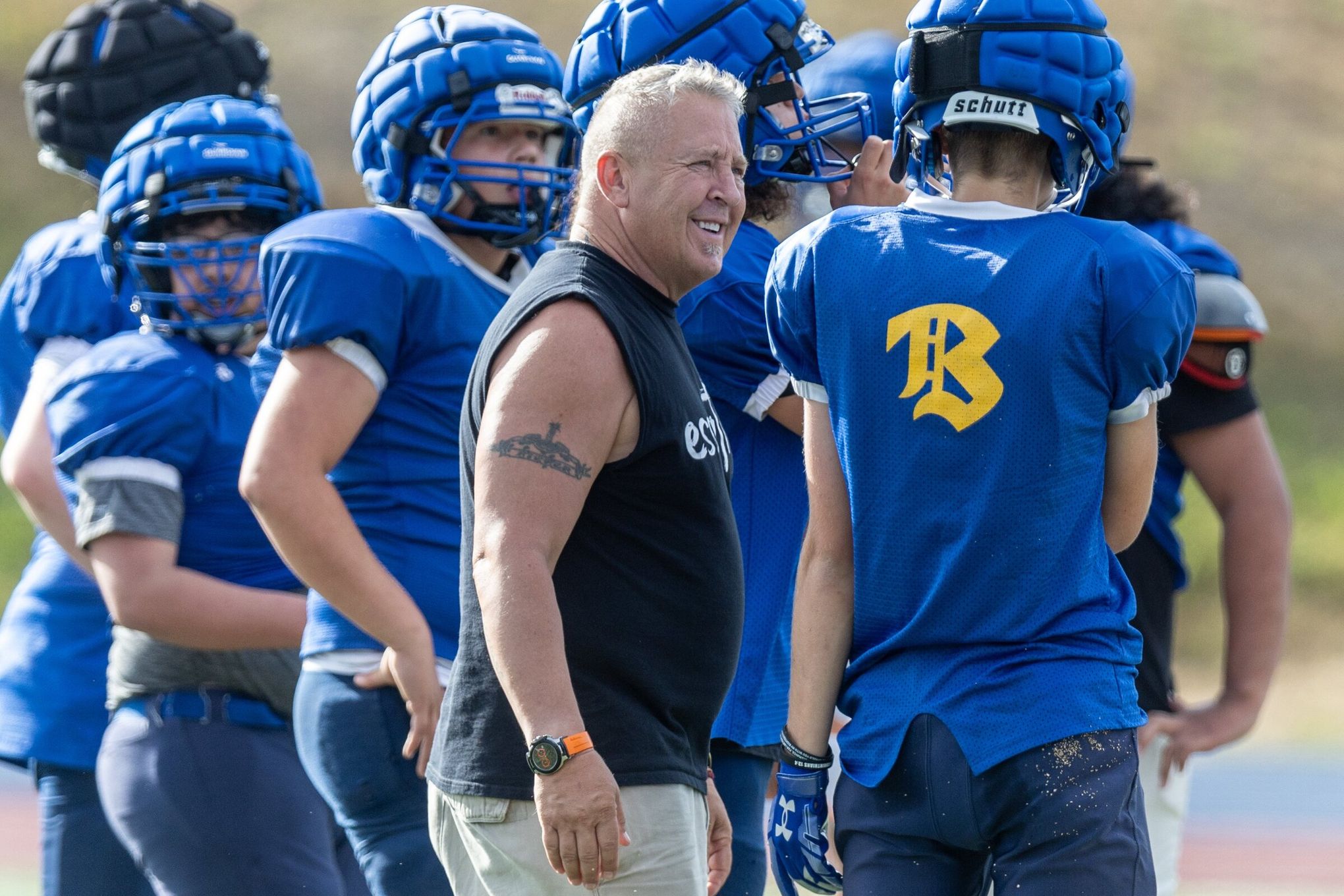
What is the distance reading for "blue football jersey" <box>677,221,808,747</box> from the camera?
3199 mm

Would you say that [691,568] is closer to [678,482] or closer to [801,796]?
[678,482]

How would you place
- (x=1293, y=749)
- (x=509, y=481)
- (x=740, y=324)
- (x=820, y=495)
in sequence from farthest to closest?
(x=1293, y=749), (x=740, y=324), (x=820, y=495), (x=509, y=481)

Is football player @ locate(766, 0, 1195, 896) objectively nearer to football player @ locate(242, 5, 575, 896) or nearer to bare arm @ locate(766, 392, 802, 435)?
bare arm @ locate(766, 392, 802, 435)

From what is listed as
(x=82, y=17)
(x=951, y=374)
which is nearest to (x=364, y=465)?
(x=951, y=374)

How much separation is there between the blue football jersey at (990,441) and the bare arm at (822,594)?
5 centimetres

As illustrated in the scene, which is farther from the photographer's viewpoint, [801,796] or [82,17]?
[82,17]

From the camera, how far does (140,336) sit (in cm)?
372

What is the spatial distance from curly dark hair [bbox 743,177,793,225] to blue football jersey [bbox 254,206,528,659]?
510 millimetres

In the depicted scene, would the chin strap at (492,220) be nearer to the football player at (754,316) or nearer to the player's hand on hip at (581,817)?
the football player at (754,316)

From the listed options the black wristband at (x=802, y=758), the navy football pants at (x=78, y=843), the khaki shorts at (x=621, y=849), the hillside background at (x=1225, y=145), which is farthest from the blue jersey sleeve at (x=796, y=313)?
the hillside background at (x=1225, y=145)

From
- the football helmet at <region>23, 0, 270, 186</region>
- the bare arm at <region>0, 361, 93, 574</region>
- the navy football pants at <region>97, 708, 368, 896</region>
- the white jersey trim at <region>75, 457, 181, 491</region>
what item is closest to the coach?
the navy football pants at <region>97, 708, 368, 896</region>

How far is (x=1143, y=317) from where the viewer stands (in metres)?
2.52

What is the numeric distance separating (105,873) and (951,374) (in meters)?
2.32

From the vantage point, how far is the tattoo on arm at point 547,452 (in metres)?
2.46
